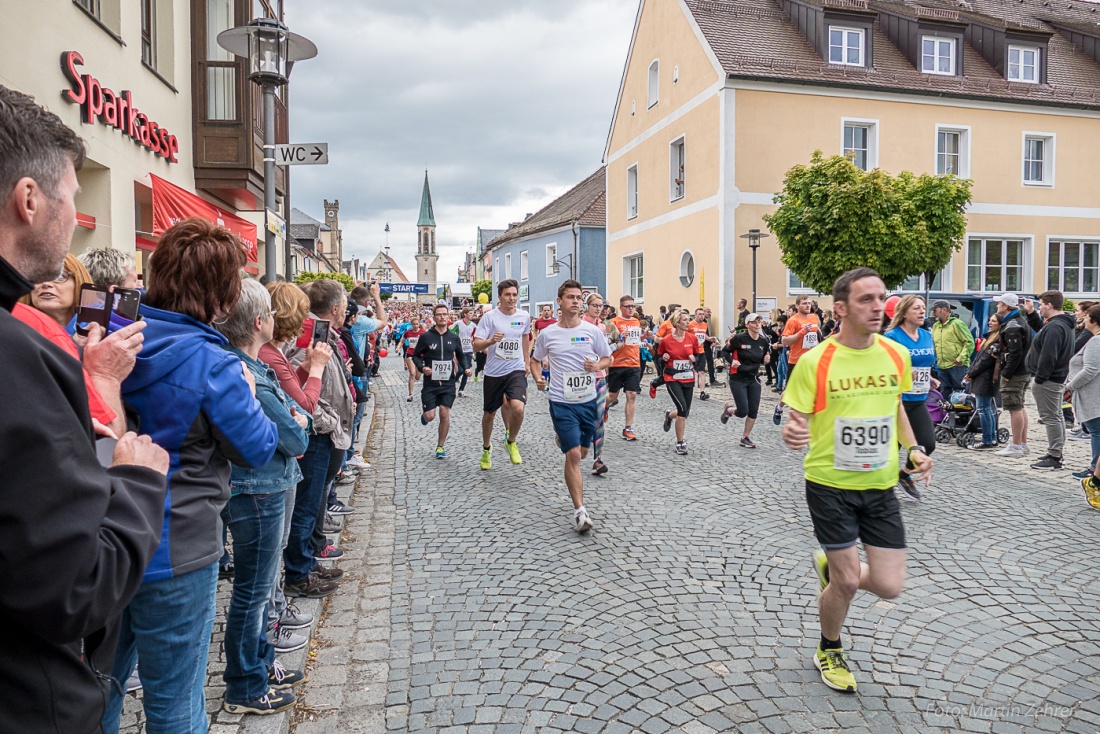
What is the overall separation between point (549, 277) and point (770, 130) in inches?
756

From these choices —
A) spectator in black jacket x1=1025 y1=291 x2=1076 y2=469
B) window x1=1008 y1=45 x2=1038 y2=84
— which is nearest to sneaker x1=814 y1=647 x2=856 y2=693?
spectator in black jacket x1=1025 y1=291 x2=1076 y2=469

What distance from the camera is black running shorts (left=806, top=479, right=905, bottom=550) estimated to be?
3645mm

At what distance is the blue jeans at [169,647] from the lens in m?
2.31

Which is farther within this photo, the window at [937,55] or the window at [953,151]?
the window at [937,55]

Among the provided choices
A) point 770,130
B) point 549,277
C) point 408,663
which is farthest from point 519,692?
point 549,277

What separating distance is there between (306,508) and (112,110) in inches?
287

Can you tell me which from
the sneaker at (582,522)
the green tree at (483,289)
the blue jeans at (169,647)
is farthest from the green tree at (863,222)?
the green tree at (483,289)

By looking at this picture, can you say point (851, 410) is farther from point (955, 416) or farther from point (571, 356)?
point (955, 416)

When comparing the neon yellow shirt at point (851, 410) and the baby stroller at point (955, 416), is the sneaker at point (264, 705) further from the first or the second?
the baby stroller at point (955, 416)

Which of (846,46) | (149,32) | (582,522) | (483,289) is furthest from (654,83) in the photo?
(483,289)

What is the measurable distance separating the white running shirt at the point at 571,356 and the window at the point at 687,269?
19.4 m

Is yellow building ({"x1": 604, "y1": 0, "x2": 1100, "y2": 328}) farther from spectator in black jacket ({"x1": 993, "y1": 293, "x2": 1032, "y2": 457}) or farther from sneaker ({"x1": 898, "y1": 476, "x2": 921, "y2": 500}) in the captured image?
sneaker ({"x1": 898, "y1": 476, "x2": 921, "y2": 500})

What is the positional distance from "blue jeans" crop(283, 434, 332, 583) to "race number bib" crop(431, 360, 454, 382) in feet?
→ 15.7

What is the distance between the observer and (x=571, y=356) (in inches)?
279
